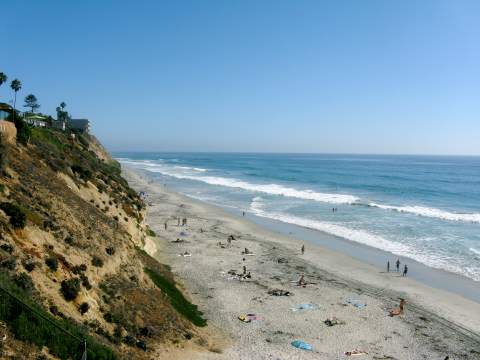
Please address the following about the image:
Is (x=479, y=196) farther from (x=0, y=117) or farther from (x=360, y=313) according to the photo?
(x=0, y=117)

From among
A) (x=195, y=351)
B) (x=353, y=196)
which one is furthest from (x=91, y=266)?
(x=353, y=196)

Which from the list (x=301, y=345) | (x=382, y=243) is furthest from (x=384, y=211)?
(x=301, y=345)

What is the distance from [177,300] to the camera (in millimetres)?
25266

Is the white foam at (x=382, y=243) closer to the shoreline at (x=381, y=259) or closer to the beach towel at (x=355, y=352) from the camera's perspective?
the shoreline at (x=381, y=259)

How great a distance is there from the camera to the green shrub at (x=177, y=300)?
23.7 metres

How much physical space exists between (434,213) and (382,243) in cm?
2481

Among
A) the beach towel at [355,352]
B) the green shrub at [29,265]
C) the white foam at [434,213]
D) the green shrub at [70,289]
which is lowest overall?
the beach towel at [355,352]

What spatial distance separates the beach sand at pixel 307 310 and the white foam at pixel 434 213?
29.7 metres

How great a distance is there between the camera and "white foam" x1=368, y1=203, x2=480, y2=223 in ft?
206

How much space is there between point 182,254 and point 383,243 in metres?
22.4

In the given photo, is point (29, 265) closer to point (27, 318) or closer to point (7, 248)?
point (7, 248)

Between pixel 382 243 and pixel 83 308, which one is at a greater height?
pixel 83 308

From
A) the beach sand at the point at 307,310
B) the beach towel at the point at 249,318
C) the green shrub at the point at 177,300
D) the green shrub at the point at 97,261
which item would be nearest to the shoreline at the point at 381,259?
the beach sand at the point at 307,310

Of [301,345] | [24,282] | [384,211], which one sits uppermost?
[24,282]
